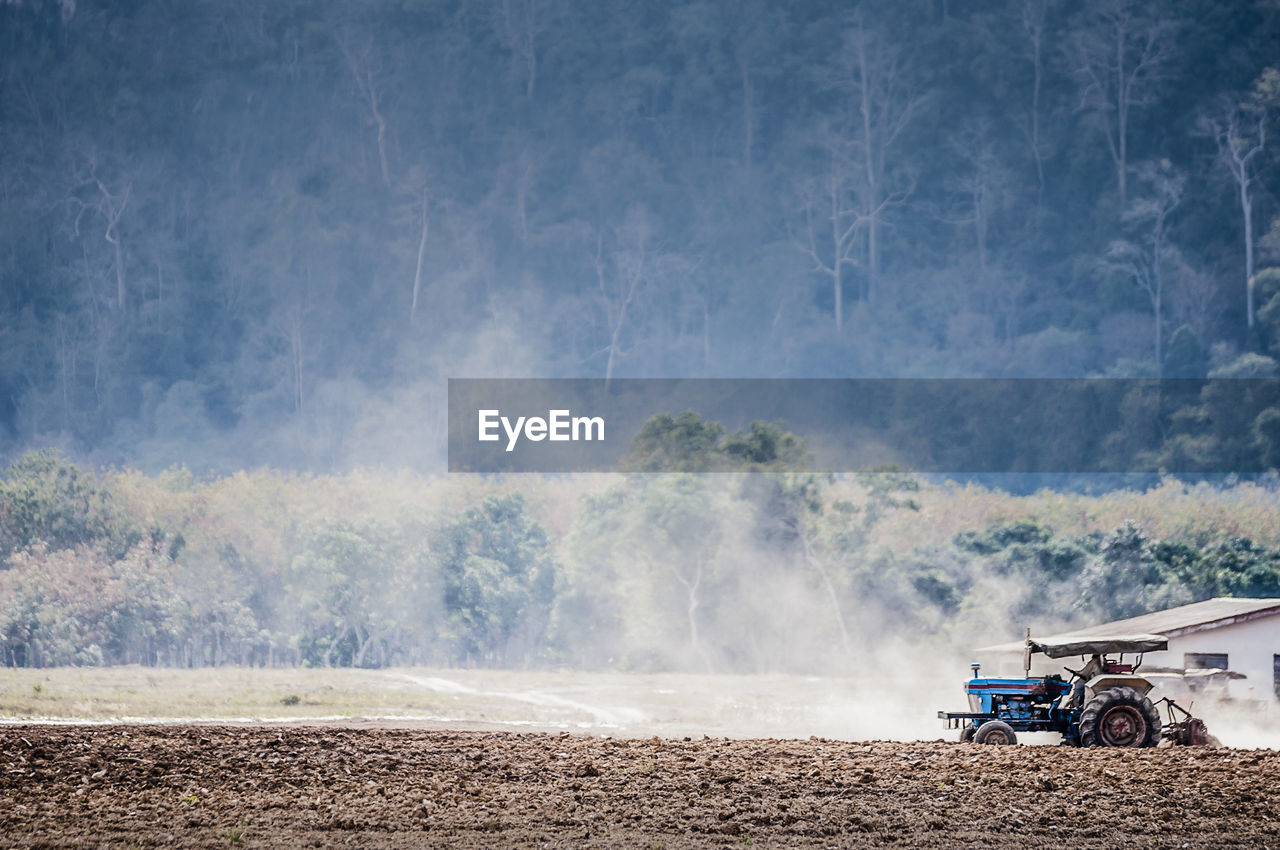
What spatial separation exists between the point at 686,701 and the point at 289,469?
266 feet

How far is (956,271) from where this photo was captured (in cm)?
13675

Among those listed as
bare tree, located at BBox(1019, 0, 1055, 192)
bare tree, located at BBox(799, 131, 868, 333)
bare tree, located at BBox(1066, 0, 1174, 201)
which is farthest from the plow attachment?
bare tree, located at BBox(1019, 0, 1055, 192)

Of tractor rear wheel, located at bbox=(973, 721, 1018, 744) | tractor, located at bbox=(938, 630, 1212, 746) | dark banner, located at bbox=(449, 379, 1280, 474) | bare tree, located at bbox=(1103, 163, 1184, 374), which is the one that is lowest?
tractor rear wheel, located at bbox=(973, 721, 1018, 744)

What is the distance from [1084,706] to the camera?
23.9 m

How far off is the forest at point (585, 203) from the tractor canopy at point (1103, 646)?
91876 mm

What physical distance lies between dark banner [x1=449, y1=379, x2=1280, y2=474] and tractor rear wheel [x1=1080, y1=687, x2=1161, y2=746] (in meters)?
62.5

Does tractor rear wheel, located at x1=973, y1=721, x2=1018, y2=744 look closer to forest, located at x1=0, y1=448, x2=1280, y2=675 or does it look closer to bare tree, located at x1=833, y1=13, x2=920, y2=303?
forest, located at x1=0, y1=448, x2=1280, y2=675

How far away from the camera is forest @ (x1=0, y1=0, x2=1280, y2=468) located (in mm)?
127062

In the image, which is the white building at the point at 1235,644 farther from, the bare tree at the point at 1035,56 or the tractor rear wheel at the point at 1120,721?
the bare tree at the point at 1035,56

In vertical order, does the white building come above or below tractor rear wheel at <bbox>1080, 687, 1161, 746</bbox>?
above

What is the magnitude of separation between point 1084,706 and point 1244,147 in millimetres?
117056

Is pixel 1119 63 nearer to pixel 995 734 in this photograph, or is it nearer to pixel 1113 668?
pixel 1113 668

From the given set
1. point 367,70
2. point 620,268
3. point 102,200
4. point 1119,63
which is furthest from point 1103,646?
point 367,70

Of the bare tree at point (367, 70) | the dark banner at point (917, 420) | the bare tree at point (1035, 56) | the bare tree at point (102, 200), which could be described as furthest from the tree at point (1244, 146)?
the bare tree at point (102, 200)
